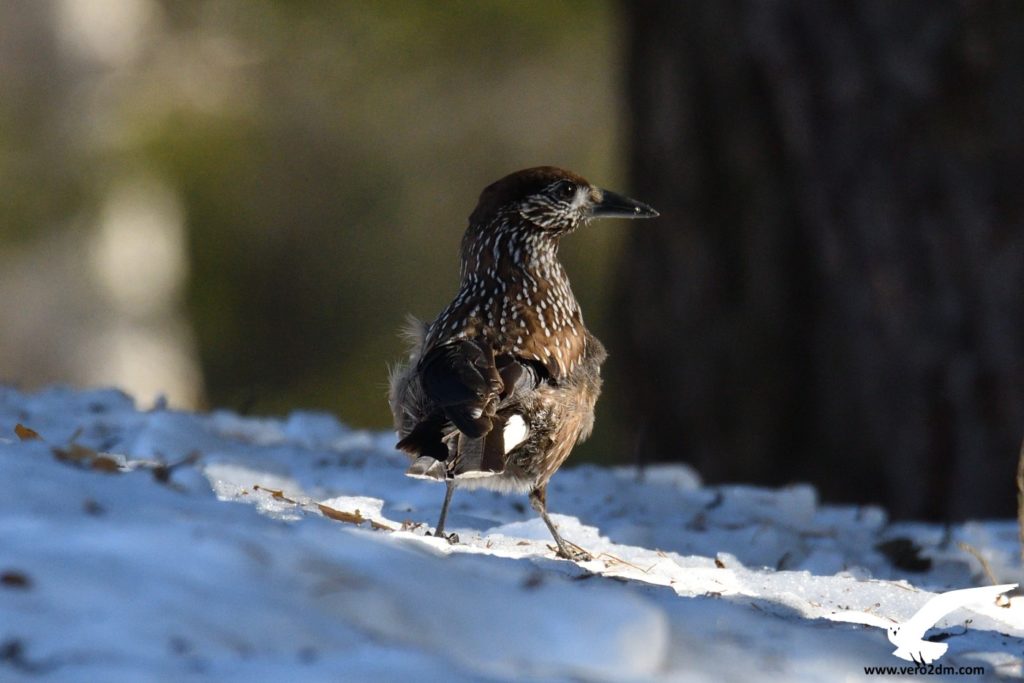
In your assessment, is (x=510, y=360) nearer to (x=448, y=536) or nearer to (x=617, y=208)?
(x=448, y=536)

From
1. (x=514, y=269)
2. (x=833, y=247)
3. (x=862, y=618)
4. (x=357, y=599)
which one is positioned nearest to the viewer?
(x=357, y=599)

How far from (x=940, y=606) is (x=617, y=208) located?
78.1 inches

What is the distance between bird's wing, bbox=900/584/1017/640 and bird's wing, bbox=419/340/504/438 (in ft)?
4.42

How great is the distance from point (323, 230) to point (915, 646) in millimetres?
21588

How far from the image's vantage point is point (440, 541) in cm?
374

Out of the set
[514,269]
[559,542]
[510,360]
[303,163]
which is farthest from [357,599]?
[303,163]

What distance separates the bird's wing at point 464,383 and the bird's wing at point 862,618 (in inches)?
45.4

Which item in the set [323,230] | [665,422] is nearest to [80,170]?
[323,230]

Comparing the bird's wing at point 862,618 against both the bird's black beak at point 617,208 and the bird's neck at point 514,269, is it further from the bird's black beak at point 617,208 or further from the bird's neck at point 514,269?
the bird's black beak at point 617,208

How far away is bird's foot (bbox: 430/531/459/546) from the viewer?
4041 mm

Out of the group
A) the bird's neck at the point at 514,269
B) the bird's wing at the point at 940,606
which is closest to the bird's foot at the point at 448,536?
the bird's neck at the point at 514,269

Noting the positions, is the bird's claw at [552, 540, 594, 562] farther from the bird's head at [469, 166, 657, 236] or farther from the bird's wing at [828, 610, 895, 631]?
the bird's head at [469, 166, 657, 236]

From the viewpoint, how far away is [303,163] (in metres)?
23.9

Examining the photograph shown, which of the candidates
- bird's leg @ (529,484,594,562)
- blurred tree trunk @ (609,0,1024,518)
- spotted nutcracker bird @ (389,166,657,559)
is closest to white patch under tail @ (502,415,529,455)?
spotted nutcracker bird @ (389,166,657,559)
